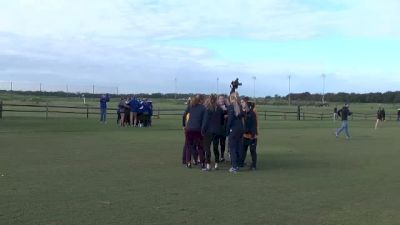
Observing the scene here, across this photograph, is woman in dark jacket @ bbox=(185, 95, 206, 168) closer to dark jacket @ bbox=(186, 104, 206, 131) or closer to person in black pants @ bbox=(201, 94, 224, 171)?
dark jacket @ bbox=(186, 104, 206, 131)

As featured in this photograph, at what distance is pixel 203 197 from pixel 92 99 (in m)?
92.2

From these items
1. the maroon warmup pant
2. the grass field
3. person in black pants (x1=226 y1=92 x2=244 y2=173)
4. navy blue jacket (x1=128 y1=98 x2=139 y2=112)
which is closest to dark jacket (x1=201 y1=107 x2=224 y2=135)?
the maroon warmup pant

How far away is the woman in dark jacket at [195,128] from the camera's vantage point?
13102 mm

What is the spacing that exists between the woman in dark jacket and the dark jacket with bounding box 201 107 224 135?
97 millimetres

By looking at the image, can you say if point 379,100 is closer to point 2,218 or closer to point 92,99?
point 92,99

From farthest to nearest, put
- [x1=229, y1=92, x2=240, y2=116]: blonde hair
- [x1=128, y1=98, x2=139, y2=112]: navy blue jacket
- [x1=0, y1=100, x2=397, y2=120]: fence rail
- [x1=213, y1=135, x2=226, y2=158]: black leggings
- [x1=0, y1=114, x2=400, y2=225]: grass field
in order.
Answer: [x1=0, y1=100, x2=397, y2=120]: fence rail
[x1=128, y1=98, x2=139, y2=112]: navy blue jacket
[x1=213, y1=135, x2=226, y2=158]: black leggings
[x1=229, y1=92, x2=240, y2=116]: blonde hair
[x1=0, y1=114, x2=400, y2=225]: grass field

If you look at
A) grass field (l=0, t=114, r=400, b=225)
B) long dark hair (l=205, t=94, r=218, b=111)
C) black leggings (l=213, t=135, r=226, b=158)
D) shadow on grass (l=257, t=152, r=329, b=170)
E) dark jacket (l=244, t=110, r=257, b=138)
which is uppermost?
long dark hair (l=205, t=94, r=218, b=111)

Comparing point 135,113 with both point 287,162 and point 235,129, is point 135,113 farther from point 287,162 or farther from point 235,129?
point 235,129

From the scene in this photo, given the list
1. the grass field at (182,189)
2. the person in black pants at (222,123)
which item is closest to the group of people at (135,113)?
the grass field at (182,189)

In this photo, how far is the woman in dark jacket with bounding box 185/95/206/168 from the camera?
13102 millimetres

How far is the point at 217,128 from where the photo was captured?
13414 mm

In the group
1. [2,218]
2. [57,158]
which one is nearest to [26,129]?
[57,158]

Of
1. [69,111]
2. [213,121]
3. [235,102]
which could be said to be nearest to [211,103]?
[213,121]

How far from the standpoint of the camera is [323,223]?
24.9ft
